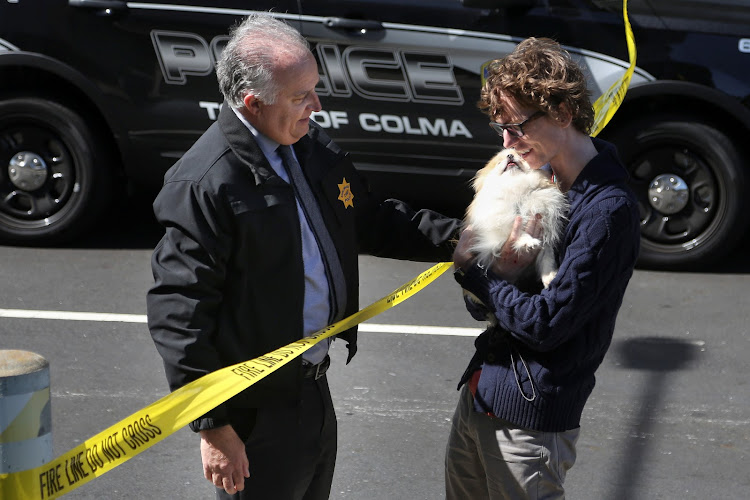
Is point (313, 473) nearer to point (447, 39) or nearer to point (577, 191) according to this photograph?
point (577, 191)

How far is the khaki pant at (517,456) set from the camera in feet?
9.39

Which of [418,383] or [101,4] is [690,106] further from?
[101,4]

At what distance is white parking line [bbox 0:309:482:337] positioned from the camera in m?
5.95

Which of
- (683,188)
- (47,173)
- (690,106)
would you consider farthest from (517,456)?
(47,173)

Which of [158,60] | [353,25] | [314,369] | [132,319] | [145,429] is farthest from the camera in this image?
[158,60]

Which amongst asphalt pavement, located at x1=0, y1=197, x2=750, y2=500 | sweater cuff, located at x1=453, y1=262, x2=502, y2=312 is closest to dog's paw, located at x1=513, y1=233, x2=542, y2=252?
sweater cuff, located at x1=453, y1=262, x2=502, y2=312

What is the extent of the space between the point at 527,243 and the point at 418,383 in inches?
103

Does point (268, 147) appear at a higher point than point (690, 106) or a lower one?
lower

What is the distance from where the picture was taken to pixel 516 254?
2807 millimetres

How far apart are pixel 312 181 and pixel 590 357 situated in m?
0.90

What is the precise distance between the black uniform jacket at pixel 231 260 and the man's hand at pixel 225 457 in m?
0.04

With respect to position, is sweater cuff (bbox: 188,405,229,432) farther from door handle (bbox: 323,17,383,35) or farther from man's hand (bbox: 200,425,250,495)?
door handle (bbox: 323,17,383,35)

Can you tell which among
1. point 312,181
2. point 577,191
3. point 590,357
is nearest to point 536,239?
point 577,191

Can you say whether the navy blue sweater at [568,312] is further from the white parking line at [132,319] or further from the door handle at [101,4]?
the door handle at [101,4]
